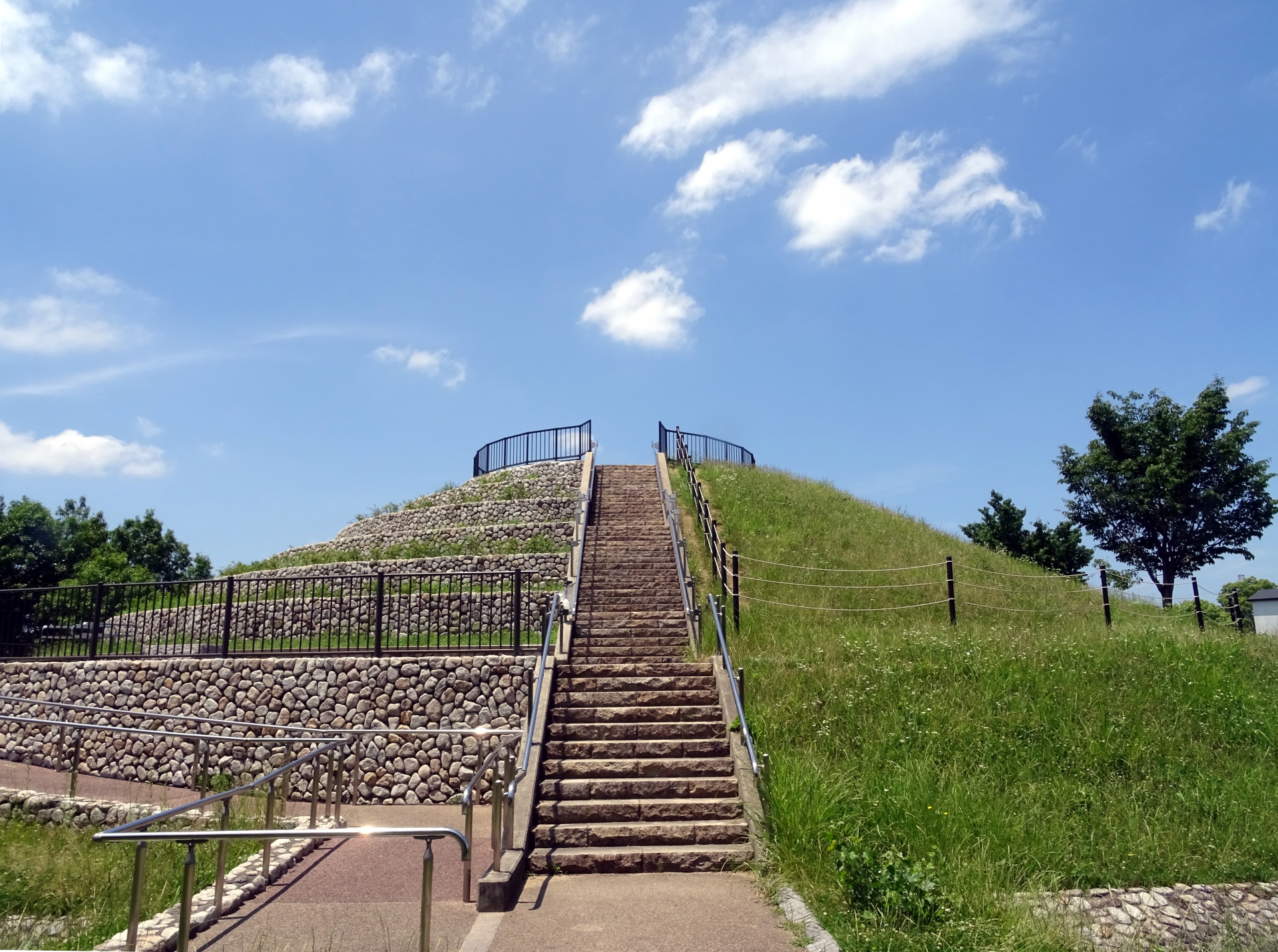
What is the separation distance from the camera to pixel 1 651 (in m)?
15.9

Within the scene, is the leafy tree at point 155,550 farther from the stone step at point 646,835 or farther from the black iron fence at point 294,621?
the stone step at point 646,835

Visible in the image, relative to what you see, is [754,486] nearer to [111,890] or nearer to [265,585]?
[265,585]

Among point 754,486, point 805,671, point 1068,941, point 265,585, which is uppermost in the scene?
point 754,486

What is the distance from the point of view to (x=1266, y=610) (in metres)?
27.0

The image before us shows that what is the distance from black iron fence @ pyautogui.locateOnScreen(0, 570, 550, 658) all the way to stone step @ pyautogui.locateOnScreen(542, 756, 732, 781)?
3.78 meters

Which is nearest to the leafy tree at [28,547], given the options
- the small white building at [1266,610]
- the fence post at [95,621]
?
the fence post at [95,621]

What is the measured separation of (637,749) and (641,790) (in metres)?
0.81

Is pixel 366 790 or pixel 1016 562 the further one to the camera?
pixel 1016 562

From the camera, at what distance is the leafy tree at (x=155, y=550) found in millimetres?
41750

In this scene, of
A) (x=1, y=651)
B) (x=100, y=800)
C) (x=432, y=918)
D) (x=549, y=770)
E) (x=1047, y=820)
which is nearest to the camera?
(x=432, y=918)

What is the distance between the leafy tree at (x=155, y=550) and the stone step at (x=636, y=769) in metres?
37.4

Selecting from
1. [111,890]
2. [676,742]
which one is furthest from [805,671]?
[111,890]

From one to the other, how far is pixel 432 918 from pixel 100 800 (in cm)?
731

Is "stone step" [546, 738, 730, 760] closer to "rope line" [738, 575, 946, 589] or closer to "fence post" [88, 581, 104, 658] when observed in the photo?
"rope line" [738, 575, 946, 589]
